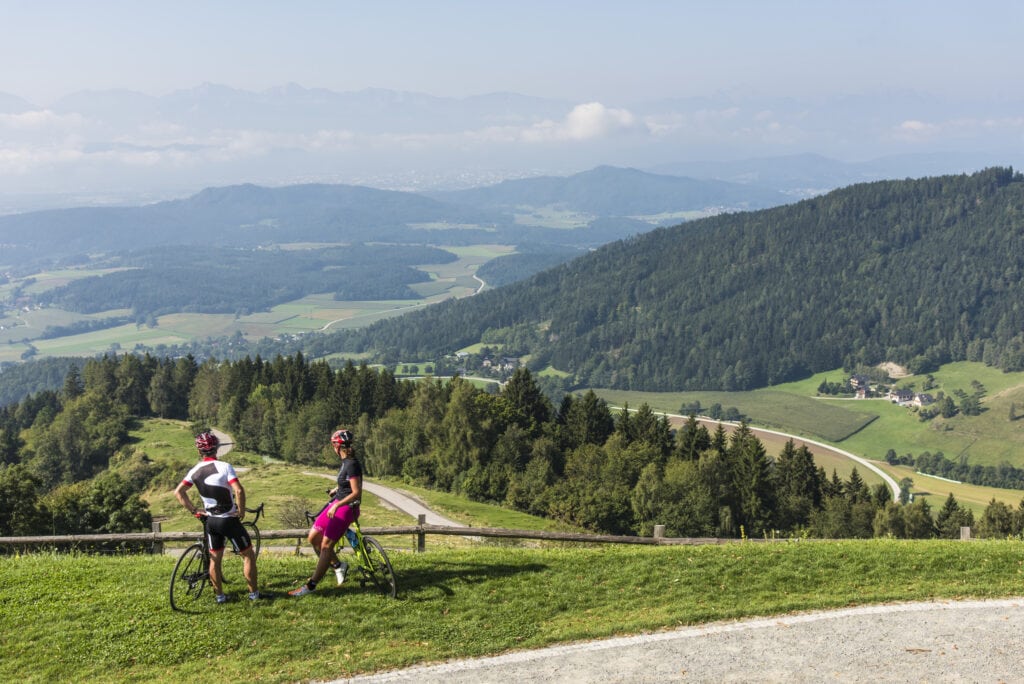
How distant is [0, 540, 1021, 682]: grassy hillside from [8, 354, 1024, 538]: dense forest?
1368 inches

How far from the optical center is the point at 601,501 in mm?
71312

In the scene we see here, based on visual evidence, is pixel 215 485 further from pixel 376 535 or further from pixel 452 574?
pixel 376 535

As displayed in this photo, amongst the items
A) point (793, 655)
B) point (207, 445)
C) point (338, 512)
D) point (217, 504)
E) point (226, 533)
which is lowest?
point (793, 655)

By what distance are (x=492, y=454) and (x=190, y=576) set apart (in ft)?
230

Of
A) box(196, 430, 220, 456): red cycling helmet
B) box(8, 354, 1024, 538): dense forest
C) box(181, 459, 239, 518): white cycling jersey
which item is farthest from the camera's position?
box(8, 354, 1024, 538): dense forest

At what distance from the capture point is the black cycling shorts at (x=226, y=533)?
51.9 feet

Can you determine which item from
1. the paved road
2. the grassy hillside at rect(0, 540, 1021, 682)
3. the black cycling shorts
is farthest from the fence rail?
the paved road

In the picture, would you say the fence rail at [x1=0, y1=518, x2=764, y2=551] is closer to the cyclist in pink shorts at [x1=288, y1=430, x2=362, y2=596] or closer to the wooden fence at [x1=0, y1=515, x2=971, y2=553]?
the wooden fence at [x1=0, y1=515, x2=971, y2=553]

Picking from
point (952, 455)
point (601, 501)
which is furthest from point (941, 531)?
point (952, 455)

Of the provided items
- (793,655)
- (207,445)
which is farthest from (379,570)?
(793,655)

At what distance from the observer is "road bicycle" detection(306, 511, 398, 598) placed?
16.7 meters

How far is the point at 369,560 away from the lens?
16938mm

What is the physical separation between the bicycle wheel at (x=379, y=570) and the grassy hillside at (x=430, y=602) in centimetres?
33

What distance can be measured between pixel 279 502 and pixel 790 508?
178ft
